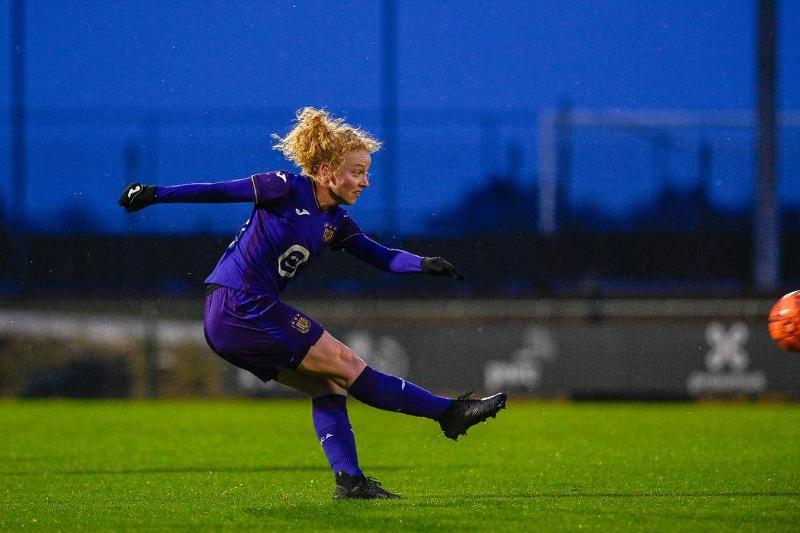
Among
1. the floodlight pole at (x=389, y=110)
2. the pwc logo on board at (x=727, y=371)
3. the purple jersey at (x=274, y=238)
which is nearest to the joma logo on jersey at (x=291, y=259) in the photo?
the purple jersey at (x=274, y=238)

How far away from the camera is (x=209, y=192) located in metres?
6.19

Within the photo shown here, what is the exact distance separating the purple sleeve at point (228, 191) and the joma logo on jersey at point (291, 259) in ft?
0.94

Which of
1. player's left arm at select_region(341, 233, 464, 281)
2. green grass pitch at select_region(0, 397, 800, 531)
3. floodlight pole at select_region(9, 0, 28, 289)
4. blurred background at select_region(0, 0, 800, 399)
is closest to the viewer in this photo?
green grass pitch at select_region(0, 397, 800, 531)

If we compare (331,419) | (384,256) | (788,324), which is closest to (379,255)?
(384,256)

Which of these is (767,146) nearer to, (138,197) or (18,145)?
(18,145)

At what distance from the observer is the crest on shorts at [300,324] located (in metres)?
6.27

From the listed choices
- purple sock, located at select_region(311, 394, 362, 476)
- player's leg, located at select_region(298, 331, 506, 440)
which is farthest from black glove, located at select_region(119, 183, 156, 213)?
purple sock, located at select_region(311, 394, 362, 476)

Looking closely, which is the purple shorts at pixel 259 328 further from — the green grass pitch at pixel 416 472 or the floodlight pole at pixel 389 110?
the floodlight pole at pixel 389 110

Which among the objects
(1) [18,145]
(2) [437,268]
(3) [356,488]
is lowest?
(3) [356,488]

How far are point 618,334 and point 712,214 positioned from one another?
15.4ft

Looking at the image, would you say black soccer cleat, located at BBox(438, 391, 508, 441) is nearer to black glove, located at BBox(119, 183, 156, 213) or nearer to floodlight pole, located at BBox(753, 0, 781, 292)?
black glove, located at BBox(119, 183, 156, 213)

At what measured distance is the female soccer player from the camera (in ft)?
20.5

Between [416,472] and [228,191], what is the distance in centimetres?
276

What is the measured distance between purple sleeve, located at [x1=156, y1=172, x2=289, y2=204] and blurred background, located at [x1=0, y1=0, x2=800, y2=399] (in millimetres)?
9963
